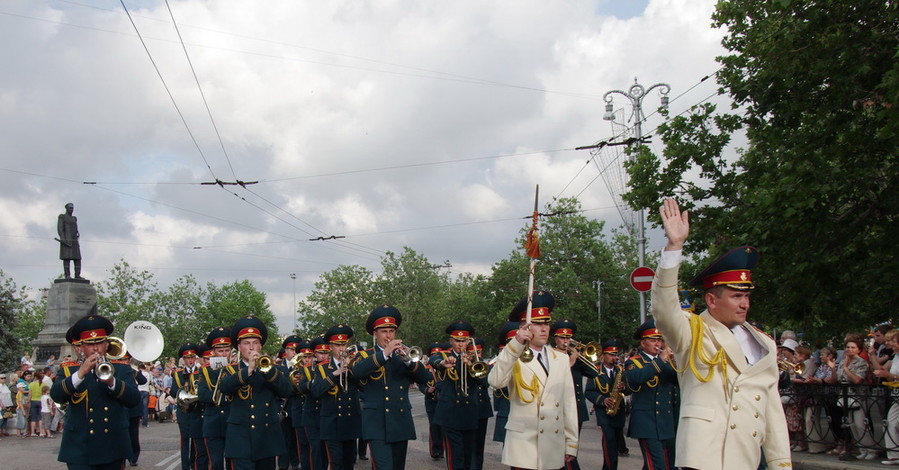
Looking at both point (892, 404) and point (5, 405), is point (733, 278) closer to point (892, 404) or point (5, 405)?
point (892, 404)

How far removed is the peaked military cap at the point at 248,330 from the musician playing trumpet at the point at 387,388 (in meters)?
1.14

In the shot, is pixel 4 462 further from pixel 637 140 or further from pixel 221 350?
pixel 637 140

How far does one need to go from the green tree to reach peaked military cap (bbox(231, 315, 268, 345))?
30.1 ft

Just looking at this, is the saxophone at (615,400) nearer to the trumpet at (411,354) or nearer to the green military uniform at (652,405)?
the green military uniform at (652,405)

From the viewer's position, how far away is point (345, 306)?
9431 cm

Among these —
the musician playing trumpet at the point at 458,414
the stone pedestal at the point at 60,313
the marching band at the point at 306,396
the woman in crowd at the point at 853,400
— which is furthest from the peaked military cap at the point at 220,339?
the stone pedestal at the point at 60,313

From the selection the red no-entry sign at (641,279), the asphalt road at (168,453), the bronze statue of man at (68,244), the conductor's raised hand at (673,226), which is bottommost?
the asphalt road at (168,453)

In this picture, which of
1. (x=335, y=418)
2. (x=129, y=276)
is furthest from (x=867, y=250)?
(x=129, y=276)

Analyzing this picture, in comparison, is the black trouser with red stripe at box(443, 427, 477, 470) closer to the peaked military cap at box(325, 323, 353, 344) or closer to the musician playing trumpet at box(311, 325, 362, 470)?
A: the musician playing trumpet at box(311, 325, 362, 470)

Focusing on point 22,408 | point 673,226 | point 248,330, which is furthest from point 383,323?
point 22,408

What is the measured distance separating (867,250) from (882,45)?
407 centimetres

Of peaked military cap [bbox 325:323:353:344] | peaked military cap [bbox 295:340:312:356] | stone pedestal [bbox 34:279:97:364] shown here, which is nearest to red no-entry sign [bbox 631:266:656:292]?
peaked military cap [bbox 295:340:312:356]

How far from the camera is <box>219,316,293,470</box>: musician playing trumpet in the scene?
8.35 m

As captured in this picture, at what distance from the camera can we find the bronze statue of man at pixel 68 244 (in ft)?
89.0
